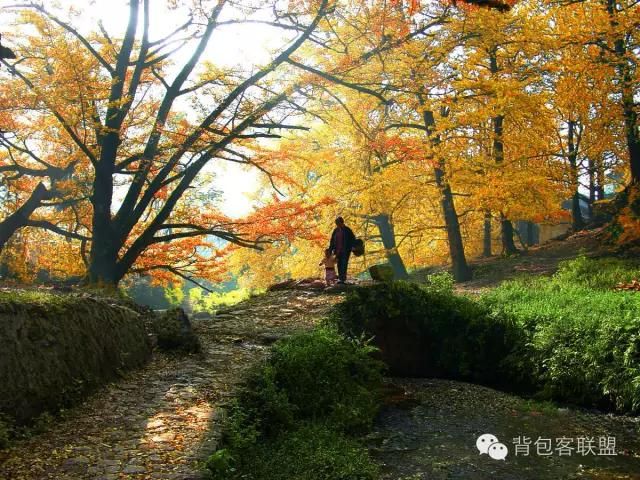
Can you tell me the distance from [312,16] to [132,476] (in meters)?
11.1

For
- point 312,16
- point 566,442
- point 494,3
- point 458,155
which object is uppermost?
point 312,16

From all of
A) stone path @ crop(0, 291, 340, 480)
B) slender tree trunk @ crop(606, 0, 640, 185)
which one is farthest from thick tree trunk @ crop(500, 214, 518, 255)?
stone path @ crop(0, 291, 340, 480)

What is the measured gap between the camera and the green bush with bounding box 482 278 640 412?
27.2ft

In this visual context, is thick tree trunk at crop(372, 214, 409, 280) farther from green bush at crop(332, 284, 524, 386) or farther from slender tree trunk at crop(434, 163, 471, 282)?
green bush at crop(332, 284, 524, 386)

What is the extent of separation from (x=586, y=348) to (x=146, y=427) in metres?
6.74

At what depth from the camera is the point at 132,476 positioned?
4168mm

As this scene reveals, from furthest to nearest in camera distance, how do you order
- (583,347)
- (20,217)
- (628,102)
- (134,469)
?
(628,102), (20,217), (583,347), (134,469)

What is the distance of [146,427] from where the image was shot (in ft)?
17.1

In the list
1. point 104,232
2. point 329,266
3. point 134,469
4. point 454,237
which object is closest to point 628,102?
point 454,237

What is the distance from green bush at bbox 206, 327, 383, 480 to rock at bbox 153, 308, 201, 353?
1.17 metres

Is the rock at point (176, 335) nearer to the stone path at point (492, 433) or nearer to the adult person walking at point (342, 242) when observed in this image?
the stone path at point (492, 433)

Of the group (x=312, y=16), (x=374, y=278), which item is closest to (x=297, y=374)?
(x=374, y=278)

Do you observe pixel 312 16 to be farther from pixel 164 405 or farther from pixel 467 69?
pixel 164 405

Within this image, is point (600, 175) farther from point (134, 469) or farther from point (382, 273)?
point (134, 469)
